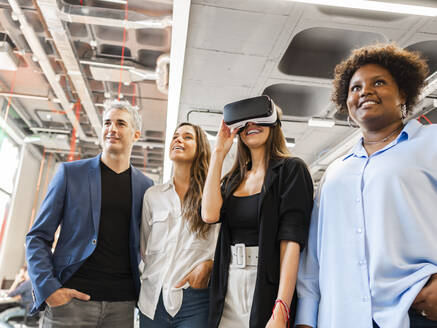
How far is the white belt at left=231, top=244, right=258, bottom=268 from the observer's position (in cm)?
134

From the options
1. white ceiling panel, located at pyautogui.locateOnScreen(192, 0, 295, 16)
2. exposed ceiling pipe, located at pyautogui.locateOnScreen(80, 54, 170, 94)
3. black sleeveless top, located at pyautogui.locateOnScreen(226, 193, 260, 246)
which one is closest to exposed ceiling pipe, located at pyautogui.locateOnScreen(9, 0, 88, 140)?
exposed ceiling pipe, located at pyautogui.locateOnScreen(80, 54, 170, 94)

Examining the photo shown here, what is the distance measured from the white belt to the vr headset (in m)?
0.50

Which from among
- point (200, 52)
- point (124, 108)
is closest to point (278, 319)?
point (124, 108)

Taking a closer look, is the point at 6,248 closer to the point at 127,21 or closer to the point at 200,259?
the point at 127,21

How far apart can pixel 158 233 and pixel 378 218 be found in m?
1.03

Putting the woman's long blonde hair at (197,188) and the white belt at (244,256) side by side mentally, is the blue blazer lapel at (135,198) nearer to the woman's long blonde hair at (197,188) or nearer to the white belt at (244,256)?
the woman's long blonde hair at (197,188)

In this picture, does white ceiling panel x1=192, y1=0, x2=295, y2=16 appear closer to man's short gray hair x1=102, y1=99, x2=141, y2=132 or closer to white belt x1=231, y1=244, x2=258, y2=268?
man's short gray hair x1=102, y1=99, x2=141, y2=132

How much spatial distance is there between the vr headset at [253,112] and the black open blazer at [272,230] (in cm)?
18

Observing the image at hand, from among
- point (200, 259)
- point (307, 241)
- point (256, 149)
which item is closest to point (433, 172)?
point (307, 241)

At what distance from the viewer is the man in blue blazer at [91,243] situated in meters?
1.56

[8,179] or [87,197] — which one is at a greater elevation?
[8,179]

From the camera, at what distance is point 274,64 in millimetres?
4543

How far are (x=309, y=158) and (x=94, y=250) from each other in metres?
6.71

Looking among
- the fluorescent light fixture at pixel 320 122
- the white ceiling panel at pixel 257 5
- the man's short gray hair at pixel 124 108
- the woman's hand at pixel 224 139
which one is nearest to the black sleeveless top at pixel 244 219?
the woman's hand at pixel 224 139
